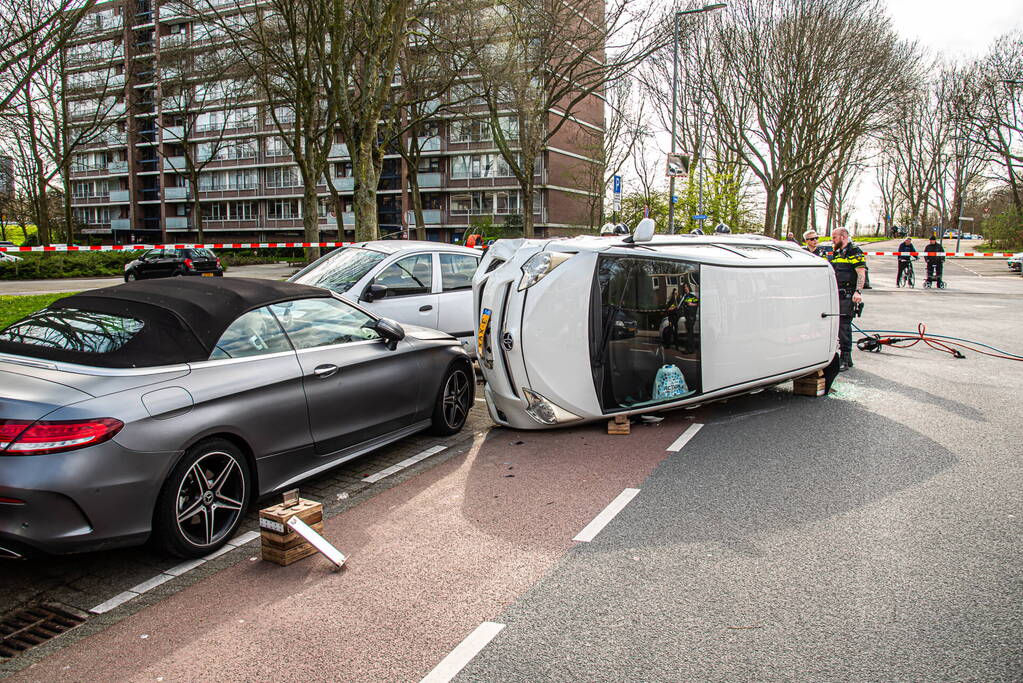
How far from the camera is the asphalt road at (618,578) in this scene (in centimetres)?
317

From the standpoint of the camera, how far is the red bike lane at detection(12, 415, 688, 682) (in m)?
3.15

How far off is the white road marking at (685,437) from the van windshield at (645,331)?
35 cm

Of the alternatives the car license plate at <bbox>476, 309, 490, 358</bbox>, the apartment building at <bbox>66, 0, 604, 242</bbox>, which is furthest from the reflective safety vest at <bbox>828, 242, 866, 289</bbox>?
the apartment building at <bbox>66, 0, 604, 242</bbox>

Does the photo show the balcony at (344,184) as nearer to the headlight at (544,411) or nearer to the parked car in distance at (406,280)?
the parked car in distance at (406,280)

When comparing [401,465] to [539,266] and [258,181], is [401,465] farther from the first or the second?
[258,181]

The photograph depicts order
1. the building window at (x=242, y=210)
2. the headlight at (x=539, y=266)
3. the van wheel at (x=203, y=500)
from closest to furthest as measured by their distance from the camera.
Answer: the van wheel at (x=203, y=500)
the headlight at (x=539, y=266)
the building window at (x=242, y=210)

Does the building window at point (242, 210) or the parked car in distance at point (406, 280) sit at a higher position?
the building window at point (242, 210)

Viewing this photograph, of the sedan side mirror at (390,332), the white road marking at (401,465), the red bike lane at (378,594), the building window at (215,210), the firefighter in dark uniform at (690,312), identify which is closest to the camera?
the red bike lane at (378,594)

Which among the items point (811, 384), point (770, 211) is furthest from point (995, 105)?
point (811, 384)

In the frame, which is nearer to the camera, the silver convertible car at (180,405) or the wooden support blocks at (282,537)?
the silver convertible car at (180,405)

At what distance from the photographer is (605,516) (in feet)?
15.8

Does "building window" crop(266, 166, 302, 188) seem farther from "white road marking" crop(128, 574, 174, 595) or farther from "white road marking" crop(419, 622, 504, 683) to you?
"white road marking" crop(419, 622, 504, 683)

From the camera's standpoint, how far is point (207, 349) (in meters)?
4.51

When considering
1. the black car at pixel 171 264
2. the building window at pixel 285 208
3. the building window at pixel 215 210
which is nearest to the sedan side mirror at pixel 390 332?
the black car at pixel 171 264
